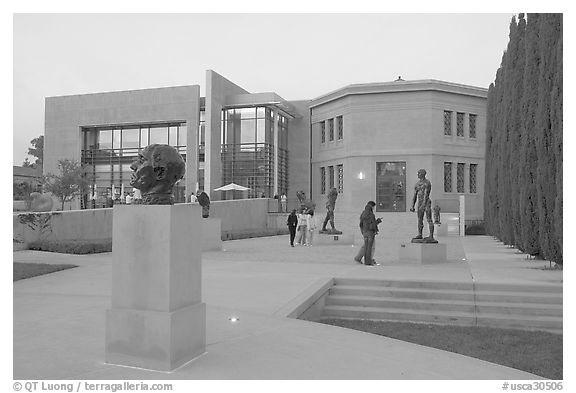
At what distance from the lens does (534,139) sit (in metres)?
13.9

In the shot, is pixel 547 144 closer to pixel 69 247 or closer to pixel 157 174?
pixel 157 174

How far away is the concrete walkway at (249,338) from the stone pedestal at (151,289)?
0.18 meters

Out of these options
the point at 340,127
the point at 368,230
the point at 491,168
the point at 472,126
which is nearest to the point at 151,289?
the point at 368,230

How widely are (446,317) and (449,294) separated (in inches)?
28.7

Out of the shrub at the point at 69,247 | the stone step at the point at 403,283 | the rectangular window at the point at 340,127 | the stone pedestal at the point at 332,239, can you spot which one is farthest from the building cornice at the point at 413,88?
the stone step at the point at 403,283

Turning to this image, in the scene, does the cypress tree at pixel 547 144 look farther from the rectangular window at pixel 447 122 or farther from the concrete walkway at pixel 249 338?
the rectangular window at pixel 447 122

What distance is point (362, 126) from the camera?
35.7m

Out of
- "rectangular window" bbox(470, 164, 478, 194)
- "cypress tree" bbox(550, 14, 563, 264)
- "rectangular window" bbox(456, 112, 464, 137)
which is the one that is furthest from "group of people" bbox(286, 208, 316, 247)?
"rectangular window" bbox(470, 164, 478, 194)

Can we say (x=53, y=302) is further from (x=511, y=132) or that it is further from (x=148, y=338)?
(x=511, y=132)

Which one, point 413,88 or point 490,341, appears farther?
point 413,88

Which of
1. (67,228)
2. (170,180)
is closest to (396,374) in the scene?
(170,180)

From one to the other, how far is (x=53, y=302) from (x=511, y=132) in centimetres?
1503

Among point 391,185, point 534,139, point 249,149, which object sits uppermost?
point 249,149

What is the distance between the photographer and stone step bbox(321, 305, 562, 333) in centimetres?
876
